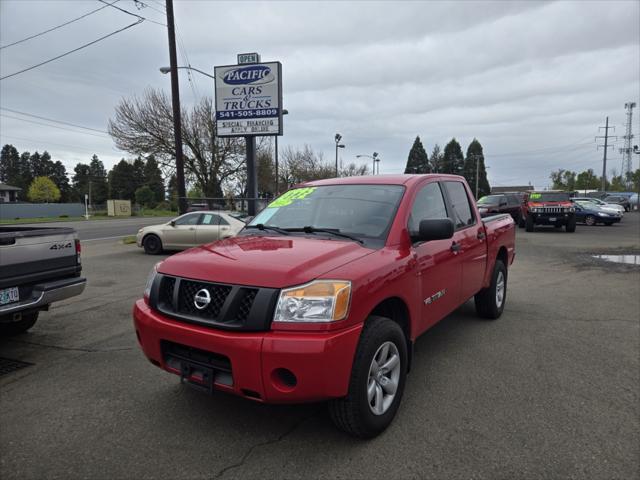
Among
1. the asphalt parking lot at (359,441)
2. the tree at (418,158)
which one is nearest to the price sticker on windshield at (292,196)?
the asphalt parking lot at (359,441)

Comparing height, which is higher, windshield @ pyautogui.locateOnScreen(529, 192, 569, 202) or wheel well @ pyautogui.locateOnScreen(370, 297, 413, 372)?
windshield @ pyautogui.locateOnScreen(529, 192, 569, 202)

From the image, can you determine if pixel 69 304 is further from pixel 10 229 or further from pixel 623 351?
pixel 623 351

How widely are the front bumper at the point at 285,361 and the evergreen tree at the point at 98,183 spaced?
98.3 meters

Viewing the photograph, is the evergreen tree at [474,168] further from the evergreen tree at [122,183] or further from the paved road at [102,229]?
the paved road at [102,229]

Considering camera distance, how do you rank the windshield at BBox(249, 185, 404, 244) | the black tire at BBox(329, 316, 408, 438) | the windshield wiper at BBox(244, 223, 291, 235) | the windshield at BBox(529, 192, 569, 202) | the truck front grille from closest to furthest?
the truck front grille, the black tire at BBox(329, 316, 408, 438), the windshield at BBox(249, 185, 404, 244), the windshield wiper at BBox(244, 223, 291, 235), the windshield at BBox(529, 192, 569, 202)

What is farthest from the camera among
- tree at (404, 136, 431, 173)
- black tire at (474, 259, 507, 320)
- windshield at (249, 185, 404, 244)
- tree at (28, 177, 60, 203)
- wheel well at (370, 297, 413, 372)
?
tree at (404, 136, 431, 173)

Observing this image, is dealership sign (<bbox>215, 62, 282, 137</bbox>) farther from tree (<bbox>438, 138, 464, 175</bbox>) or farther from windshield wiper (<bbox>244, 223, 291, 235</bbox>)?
tree (<bbox>438, 138, 464, 175</bbox>)

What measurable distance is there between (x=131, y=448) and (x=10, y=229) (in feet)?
11.5

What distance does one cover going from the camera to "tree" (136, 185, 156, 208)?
234 feet

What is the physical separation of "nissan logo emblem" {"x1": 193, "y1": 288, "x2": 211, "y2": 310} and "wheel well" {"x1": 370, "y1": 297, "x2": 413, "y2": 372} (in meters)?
1.16

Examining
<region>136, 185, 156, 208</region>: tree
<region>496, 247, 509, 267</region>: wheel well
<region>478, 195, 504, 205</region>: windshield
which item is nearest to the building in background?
<region>136, 185, 156, 208</region>: tree

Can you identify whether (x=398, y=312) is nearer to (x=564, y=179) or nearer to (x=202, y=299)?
(x=202, y=299)

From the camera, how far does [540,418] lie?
3.13 meters

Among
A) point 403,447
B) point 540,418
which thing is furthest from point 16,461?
point 540,418
